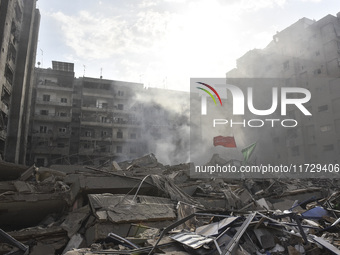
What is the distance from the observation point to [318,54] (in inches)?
1481

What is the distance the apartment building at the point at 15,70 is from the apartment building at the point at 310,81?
3469cm

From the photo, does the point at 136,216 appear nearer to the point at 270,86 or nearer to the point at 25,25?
the point at 25,25

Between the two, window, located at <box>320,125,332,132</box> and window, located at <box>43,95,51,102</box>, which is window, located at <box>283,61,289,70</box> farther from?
window, located at <box>43,95,51,102</box>

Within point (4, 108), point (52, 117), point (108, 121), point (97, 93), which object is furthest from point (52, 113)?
point (4, 108)

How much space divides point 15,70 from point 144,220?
2715 centimetres

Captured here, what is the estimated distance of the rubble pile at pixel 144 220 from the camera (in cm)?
421

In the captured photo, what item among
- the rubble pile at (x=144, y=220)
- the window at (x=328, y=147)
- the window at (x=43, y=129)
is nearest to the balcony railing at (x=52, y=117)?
the window at (x=43, y=129)

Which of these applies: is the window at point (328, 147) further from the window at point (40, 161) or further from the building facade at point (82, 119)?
the window at point (40, 161)

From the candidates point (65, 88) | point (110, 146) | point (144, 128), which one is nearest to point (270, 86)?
point (144, 128)

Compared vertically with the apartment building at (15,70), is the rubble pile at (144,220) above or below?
below

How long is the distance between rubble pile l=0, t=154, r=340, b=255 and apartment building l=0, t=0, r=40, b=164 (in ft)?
54.0

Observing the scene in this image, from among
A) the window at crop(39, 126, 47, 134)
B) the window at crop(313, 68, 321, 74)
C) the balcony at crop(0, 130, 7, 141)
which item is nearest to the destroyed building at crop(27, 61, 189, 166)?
the window at crop(39, 126, 47, 134)

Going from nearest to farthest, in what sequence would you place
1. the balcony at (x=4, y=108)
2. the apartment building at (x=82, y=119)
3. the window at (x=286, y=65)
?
A: the balcony at (x=4, y=108), the apartment building at (x=82, y=119), the window at (x=286, y=65)

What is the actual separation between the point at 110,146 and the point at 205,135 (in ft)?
55.5
